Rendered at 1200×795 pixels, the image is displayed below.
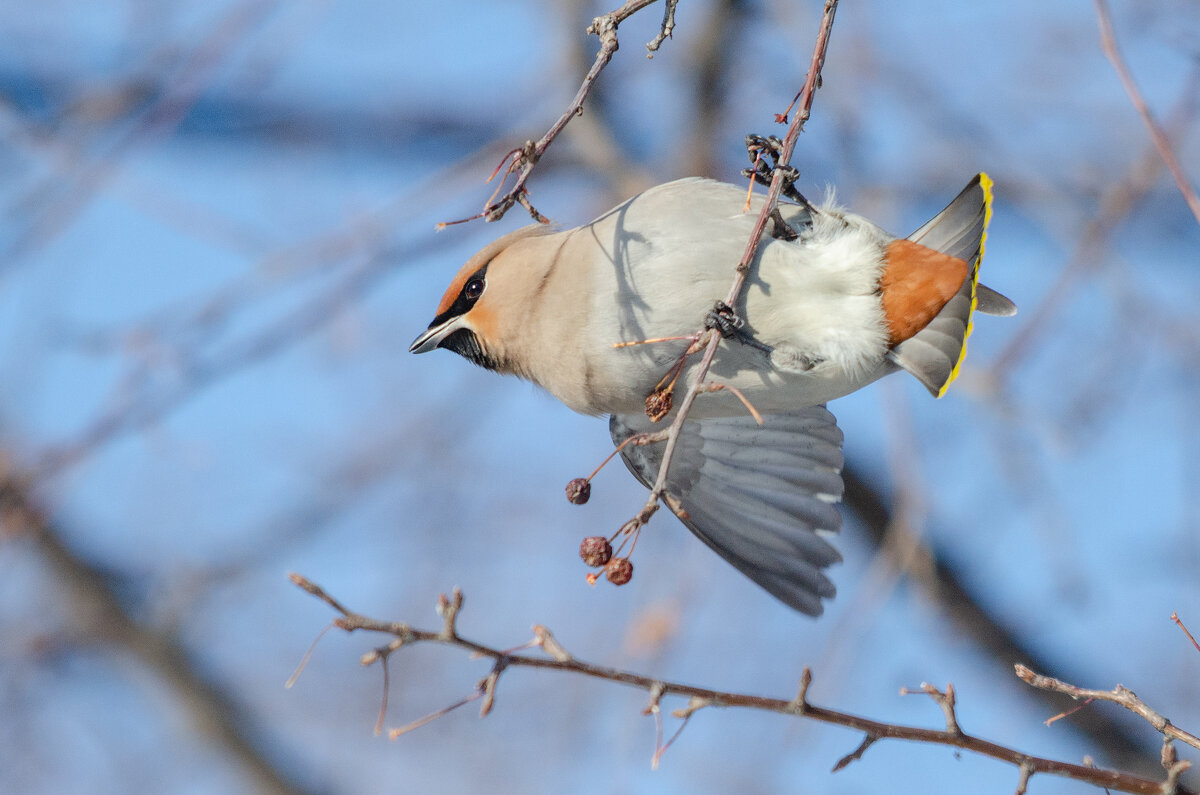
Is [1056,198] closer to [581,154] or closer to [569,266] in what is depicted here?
[581,154]

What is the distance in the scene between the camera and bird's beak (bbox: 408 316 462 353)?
3.68m

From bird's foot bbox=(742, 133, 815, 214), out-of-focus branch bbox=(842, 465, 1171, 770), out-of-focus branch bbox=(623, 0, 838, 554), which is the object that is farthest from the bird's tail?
out-of-focus branch bbox=(842, 465, 1171, 770)

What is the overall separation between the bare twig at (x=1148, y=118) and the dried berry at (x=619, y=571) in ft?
4.14

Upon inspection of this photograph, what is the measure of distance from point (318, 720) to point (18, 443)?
4645 mm

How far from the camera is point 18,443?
A: 216 inches

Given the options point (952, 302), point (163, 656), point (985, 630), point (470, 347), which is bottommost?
point (163, 656)

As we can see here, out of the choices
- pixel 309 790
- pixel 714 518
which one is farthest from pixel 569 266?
pixel 309 790

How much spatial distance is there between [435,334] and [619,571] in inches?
54.2

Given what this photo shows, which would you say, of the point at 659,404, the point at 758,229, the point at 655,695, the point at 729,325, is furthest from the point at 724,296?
the point at 655,695

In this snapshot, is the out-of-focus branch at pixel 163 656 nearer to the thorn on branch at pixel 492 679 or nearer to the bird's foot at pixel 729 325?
the bird's foot at pixel 729 325

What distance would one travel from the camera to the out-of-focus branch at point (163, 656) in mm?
7160

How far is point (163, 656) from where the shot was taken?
7402 millimetres

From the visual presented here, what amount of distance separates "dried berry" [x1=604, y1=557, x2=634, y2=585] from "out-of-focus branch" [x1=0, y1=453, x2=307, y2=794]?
511cm

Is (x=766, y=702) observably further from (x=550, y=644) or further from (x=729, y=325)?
(x=729, y=325)
